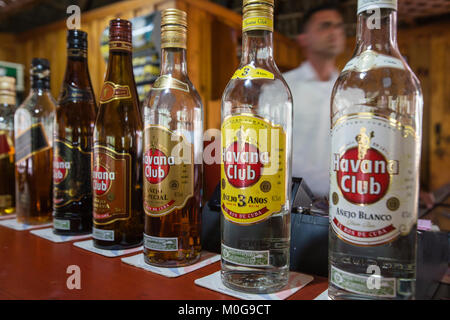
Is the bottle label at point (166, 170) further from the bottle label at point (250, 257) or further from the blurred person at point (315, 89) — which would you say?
the blurred person at point (315, 89)

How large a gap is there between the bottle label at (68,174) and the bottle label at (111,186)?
0.14 meters

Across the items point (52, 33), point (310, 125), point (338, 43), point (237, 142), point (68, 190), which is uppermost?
point (52, 33)

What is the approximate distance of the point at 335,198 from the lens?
0.49 metres

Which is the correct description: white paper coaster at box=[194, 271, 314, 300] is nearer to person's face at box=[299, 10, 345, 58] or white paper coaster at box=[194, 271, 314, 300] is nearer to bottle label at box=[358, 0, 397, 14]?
bottle label at box=[358, 0, 397, 14]

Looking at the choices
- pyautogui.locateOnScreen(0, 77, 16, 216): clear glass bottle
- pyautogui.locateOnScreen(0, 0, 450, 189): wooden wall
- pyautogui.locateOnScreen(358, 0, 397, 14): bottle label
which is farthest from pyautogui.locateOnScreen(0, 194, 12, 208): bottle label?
pyautogui.locateOnScreen(0, 0, 450, 189): wooden wall

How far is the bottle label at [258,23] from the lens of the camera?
554 millimetres

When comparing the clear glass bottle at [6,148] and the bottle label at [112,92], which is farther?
the clear glass bottle at [6,148]

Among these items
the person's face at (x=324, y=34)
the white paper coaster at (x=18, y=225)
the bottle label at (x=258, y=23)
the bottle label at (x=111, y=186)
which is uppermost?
the person's face at (x=324, y=34)

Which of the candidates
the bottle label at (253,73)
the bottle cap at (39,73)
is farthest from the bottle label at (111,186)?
the bottle cap at (39,73)

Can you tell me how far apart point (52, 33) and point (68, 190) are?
3.29 m

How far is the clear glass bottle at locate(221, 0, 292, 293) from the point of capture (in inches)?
21.3

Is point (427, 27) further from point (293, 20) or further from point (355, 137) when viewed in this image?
point (355, 137)

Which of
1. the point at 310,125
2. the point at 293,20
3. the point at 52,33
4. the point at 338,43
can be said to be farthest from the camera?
the point at 293,20
